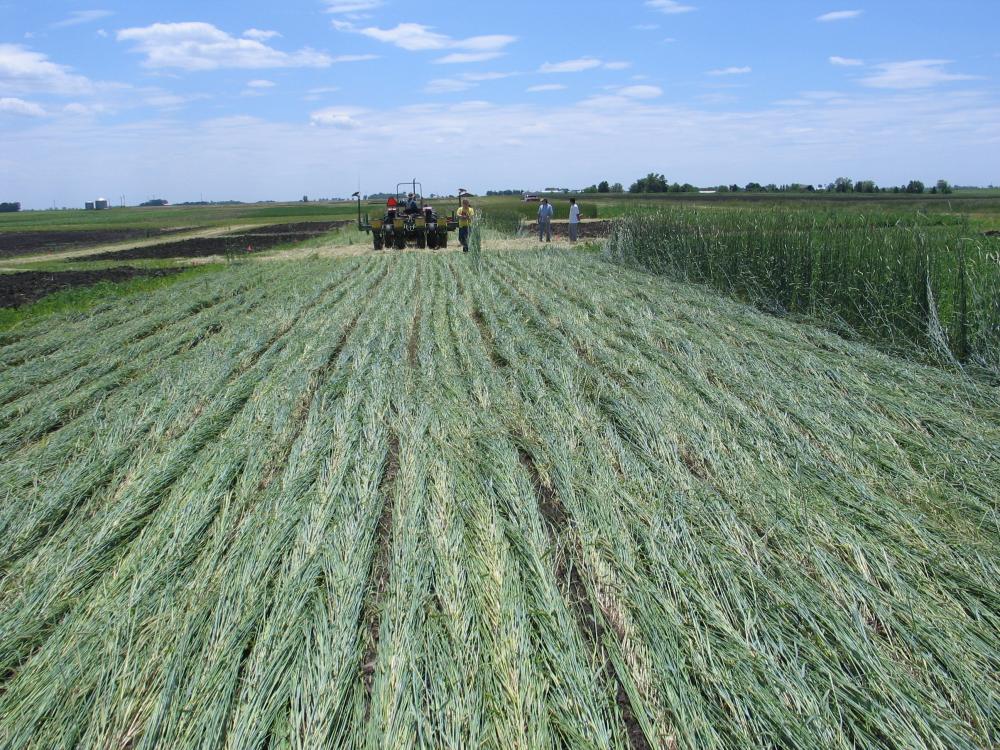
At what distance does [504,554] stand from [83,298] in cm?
1199

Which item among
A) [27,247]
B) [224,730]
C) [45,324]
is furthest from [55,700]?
[27,247]

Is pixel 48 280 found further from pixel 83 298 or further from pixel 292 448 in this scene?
pixel 292 448

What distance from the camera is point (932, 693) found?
2.28 m

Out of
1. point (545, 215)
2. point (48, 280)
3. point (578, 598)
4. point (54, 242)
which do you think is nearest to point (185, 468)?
point (578, 598)

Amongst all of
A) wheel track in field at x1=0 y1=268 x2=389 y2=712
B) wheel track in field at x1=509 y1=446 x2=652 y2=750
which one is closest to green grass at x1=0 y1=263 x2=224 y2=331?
wheel track in field at x1=0 y1=268 x2=389 y2=712

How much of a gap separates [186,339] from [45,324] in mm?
2875

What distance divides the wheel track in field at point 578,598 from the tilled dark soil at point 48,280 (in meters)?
11.9

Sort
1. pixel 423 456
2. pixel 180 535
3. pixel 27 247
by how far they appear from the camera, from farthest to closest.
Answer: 1. pixel 27 247
2. pixel 423 456
3. pixel 180 535

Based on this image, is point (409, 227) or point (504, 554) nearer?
point (504, 554)

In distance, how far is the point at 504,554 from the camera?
3148 millimetres

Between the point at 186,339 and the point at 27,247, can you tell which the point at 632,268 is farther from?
the point at 27,247

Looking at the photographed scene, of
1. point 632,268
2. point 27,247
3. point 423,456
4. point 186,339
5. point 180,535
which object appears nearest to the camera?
point 180,535

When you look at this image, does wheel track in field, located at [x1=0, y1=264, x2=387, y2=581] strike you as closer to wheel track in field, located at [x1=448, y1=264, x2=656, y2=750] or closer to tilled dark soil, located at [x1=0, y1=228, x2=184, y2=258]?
wheel track in field, located at [x1=448, y1=264, x2=656, y2=750]

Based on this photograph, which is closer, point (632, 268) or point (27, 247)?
point (632, 268)
